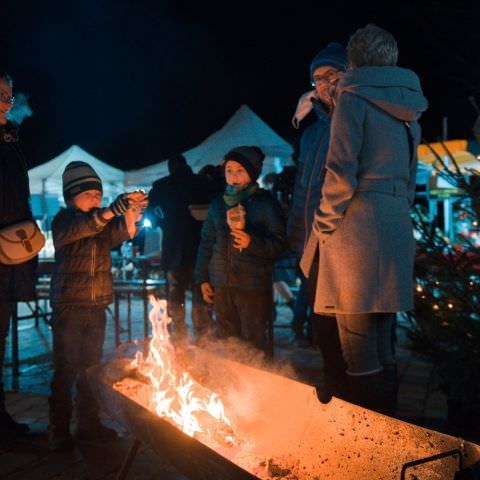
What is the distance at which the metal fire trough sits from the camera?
5.89 feet

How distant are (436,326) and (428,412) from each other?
1042 millimetres

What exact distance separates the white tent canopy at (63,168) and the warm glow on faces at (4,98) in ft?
41.1

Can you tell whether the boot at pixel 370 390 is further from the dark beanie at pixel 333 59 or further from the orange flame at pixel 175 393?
the dark beanie at pixel 333 59

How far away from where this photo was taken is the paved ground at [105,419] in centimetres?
318

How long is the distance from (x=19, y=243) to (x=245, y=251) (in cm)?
159

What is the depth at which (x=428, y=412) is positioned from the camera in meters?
4.07

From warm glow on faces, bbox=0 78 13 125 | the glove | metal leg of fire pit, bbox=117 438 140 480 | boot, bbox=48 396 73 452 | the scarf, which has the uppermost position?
warm glow on faces, bbox=0 78 13 125

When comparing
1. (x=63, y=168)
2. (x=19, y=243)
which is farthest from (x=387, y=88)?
(x=63, y=168)

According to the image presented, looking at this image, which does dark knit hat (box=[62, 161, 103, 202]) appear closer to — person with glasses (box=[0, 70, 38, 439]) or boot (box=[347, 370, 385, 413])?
person with glasses (box=[0, 70, 38, 439])

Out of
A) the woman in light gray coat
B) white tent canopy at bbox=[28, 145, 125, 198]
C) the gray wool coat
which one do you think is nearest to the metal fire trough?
the woman in light gray coat

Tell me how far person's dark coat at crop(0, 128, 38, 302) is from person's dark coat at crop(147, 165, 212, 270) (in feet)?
8.30

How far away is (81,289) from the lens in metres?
3.56

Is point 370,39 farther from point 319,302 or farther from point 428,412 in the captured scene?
point 428,412

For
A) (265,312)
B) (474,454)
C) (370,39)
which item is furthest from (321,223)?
(265,312)
